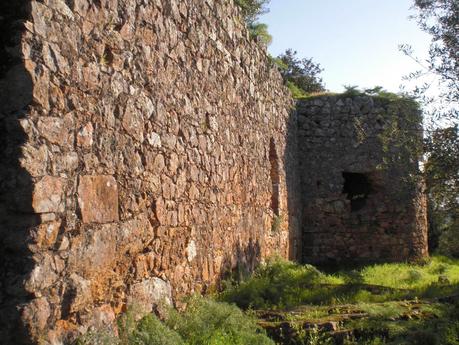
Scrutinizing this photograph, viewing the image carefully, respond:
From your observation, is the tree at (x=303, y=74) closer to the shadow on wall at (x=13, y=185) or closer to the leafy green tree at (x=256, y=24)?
the leafy green tree at (x=256, y=24)

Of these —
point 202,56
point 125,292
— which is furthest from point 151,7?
point 125,292

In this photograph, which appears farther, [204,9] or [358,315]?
[204,9]

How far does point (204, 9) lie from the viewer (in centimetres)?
681

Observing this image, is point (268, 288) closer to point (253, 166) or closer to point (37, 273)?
point (253, 166)

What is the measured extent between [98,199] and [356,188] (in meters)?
11.3

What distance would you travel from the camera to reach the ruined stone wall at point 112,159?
10.8ft

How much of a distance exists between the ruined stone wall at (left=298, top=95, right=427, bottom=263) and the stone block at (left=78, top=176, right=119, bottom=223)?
9.72 metres

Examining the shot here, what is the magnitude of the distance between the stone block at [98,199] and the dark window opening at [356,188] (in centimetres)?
1026

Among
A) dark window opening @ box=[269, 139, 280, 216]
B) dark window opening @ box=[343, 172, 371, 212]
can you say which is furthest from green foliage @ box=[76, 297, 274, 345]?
dark window opening @ box=[343, 172, 371, 212]

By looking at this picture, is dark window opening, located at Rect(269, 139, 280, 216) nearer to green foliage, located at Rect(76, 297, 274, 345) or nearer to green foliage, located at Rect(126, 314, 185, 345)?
green foliage, located at Rect(76, 297, 274, 345)

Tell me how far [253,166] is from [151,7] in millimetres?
4315

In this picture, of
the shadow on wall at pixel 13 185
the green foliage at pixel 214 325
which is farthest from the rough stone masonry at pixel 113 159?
the green foliage at pixel 214 325

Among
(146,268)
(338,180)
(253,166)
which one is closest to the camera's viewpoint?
(146,268)

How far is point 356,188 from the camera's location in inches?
570
